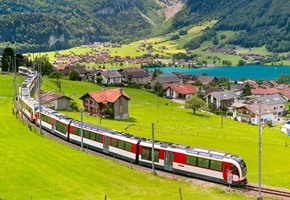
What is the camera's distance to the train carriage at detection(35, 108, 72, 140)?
53188mm

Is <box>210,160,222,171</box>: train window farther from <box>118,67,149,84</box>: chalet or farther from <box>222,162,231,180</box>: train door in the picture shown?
<box>118,67,149,84</box>: chalet

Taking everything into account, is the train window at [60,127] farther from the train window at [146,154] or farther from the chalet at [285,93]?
the chalet at [285,93]

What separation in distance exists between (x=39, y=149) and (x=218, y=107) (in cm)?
8886

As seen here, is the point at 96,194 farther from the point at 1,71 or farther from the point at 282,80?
the point at 282,80

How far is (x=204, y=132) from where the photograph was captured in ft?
240

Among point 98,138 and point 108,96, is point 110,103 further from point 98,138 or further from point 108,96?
point 98,138

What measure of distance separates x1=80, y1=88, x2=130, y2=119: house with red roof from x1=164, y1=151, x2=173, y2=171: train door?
3997 cm

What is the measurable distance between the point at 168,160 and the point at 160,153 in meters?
1.10

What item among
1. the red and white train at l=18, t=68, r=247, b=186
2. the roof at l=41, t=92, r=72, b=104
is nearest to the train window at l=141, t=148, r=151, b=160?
the red and white train at l=18, t=68, r=247, b=186

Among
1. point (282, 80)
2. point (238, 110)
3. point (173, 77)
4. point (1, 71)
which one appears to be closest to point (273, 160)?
point (238, 110)

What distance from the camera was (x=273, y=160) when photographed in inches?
1890

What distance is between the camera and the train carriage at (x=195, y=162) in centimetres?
3597

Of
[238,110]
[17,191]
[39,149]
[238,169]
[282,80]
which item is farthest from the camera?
[282,80]

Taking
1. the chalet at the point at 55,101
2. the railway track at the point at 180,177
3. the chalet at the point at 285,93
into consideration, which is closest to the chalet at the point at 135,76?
the chalet at the point at 285,93
